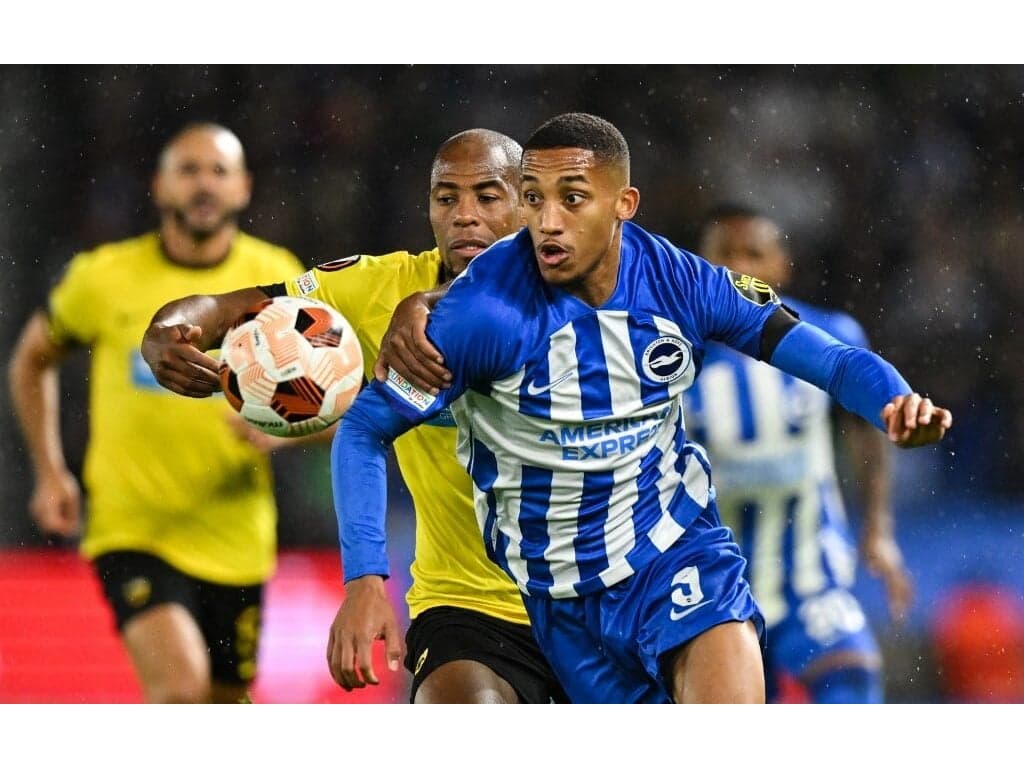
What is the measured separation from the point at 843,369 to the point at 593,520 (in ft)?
2.15

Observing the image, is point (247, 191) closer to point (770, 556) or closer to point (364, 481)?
point (770, 556)

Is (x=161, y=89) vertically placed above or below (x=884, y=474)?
above

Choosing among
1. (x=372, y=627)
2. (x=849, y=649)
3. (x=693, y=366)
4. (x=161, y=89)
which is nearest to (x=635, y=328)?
(x=693, y=366)

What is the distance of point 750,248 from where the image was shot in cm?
531

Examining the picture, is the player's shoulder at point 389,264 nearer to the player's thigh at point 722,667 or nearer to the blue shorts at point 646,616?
the blue shorts at point 646,616

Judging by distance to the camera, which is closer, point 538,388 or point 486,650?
point 538,388

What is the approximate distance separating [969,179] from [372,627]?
3598mm

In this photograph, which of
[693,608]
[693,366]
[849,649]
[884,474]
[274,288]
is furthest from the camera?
[884,474]

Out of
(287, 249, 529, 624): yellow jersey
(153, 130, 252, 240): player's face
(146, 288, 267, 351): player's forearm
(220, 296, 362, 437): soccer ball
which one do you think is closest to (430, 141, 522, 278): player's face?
(287, 249, 529, 624): yellow jersey

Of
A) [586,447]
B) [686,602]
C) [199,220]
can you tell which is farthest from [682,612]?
[199,220]

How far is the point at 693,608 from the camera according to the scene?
10.0 ft

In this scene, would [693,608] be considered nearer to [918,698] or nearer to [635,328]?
[635,328]

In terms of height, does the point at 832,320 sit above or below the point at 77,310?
below

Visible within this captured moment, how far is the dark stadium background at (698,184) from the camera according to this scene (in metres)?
5.37
